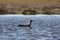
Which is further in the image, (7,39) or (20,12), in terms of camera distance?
(20,12)

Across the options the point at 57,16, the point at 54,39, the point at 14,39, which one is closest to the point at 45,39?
the point at 54,39

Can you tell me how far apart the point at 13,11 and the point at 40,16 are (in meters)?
9.07

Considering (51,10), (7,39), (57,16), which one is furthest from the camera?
(57,16)

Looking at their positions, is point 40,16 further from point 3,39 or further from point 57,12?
point 3,39

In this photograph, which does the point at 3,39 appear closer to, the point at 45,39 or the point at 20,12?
the point at 45,39

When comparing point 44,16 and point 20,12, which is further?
point 44,16

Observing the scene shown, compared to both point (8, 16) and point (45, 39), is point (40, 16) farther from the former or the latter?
point (45, 39)

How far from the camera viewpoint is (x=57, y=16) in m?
54.2

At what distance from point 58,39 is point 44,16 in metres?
38.6

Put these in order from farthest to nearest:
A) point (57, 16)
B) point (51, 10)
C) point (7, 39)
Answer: point (57, 16), point (51, 10), point (7, 39)

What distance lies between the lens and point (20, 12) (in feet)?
171

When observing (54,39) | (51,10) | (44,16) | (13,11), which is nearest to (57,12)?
(51,10)

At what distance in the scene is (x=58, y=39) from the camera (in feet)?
60.3

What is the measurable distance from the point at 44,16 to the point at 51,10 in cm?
731
